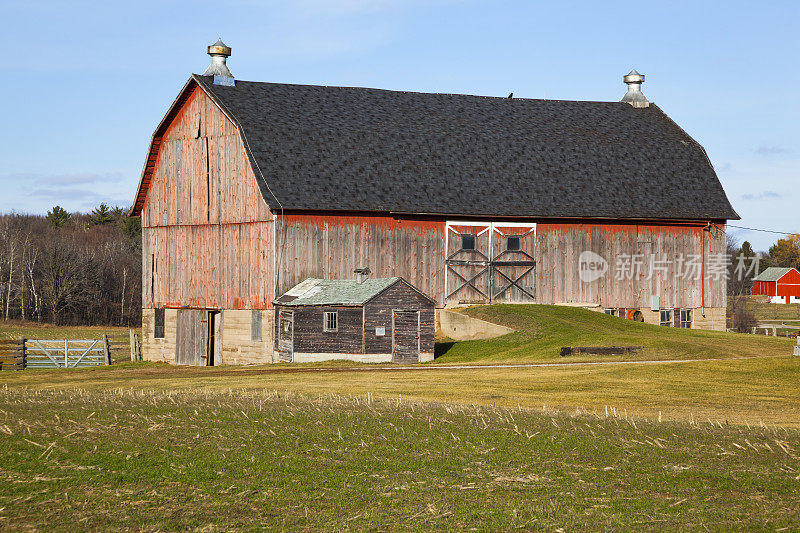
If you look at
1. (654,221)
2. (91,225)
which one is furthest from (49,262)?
(654,221)

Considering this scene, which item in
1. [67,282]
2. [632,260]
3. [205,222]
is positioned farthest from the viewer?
[67,282]

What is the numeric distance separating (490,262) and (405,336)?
843 centimetres

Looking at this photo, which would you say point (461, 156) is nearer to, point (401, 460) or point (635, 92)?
point (635, 92)

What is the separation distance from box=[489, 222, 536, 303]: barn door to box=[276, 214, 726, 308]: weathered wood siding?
0.40m

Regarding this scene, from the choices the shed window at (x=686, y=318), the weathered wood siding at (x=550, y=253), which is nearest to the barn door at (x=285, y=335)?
the weathered wood siding at (x=550, y=253)

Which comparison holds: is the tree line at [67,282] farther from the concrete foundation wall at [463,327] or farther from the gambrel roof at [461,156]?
the concrete foundation wall at [463,327]

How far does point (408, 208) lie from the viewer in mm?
44844

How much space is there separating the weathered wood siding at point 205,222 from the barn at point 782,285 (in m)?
103

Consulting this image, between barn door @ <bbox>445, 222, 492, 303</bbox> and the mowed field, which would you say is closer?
the mowed field

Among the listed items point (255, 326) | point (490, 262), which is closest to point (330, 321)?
point (255, 326)

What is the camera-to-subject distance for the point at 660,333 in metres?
43.8

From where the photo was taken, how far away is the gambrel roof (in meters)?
44.4

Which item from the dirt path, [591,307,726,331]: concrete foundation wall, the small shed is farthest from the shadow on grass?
[591,307,726,331]: concrete foundation wall

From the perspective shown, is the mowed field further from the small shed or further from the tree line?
the tree line
